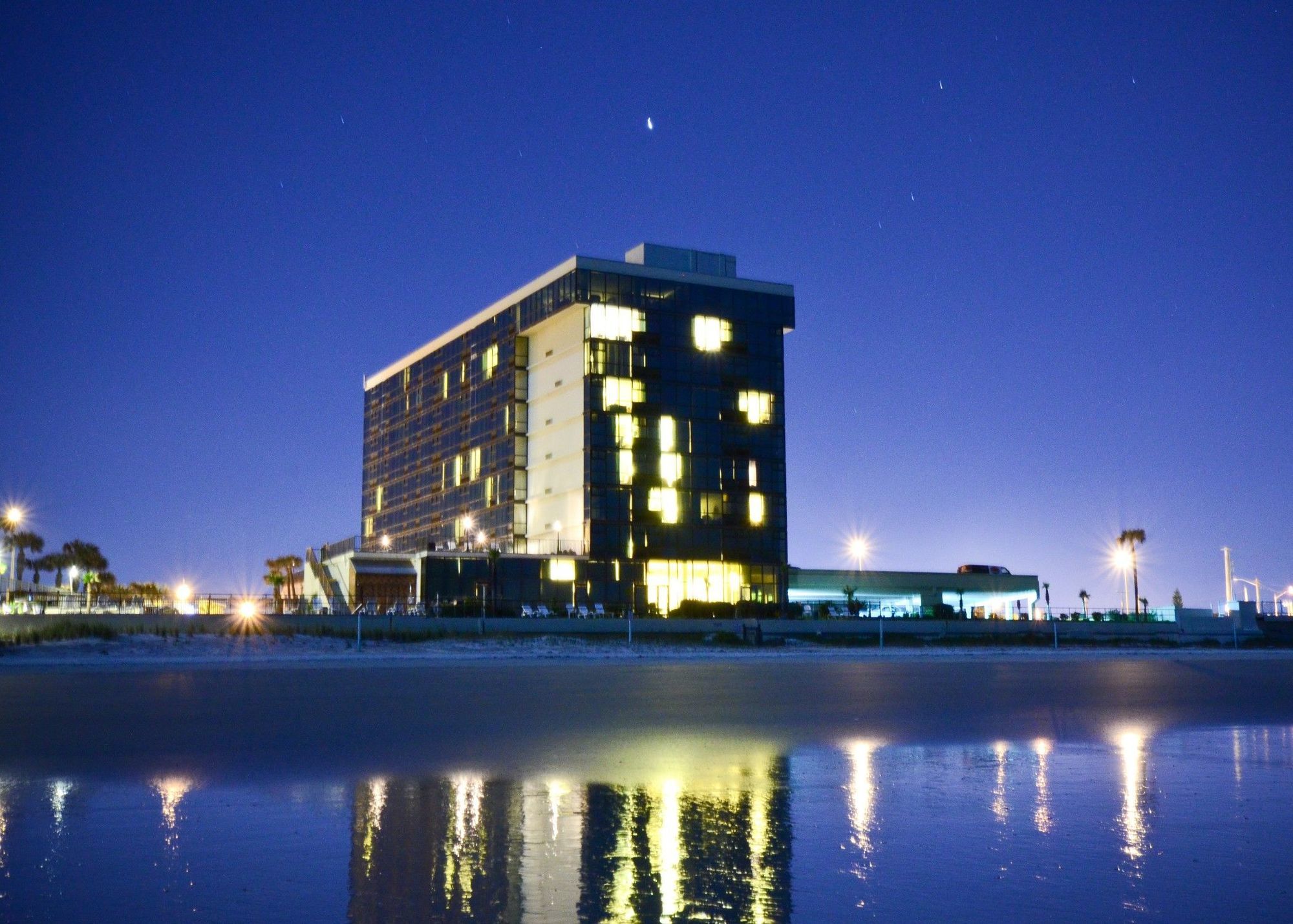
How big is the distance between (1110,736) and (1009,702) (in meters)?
7.12

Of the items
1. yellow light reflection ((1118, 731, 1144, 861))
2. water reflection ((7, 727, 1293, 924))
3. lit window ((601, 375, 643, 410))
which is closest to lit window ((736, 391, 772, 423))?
lit window ((601, 375, 643, 410))

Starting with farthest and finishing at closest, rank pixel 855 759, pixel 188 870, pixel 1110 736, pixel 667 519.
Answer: pixel 667 519 → pixel 1110 736 → pixel 855 759 → pixel 188 870

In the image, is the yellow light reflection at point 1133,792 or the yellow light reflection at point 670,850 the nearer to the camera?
the yellow light reflection at point 670,850

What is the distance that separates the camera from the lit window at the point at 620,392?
3878 inches

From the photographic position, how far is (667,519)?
9944 cm

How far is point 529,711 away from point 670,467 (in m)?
79.0

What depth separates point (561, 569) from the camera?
95.6 meters

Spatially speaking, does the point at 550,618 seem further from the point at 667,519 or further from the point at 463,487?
the point at 463,487

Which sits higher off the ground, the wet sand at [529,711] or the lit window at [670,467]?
the lit window at [670,467]

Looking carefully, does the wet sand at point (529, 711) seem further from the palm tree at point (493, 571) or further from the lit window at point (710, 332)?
the lit window at point (710, 332)

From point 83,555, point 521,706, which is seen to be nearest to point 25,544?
point 83,555

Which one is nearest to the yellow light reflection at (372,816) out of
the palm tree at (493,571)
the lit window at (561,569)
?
the palm tree at (493,571)

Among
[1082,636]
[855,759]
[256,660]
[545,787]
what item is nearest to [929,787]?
[855,759]

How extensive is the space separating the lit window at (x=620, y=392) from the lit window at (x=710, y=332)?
675cm
